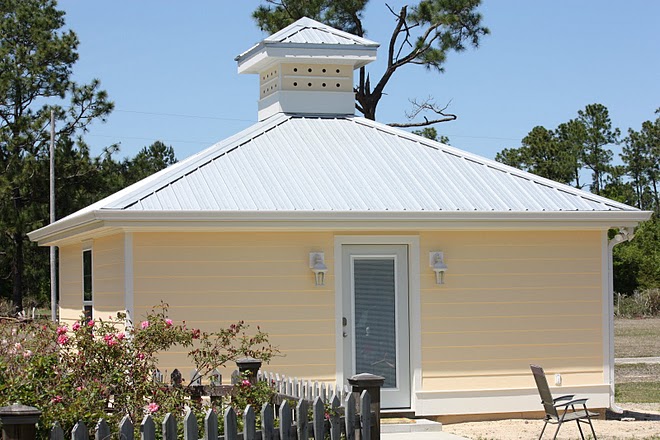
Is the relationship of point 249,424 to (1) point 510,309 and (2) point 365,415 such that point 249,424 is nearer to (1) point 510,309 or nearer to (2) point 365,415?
(2) point 365,415

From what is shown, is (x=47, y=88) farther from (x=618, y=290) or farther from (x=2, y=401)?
(x=2, y=401)

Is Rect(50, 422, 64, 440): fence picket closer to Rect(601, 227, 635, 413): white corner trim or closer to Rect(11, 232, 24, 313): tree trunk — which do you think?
Rect(601, 227, 635, 413): white corner trim

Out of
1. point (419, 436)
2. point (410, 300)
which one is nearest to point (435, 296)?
point (410, 300)

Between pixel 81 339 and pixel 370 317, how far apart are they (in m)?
5.76

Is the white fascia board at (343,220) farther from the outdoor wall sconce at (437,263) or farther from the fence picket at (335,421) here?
the fence picket at (335,421)

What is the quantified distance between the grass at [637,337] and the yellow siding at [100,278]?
1340cm

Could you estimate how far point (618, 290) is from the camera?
1802 inches

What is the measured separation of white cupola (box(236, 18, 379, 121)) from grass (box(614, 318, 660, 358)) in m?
11.8

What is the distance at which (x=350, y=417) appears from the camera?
323 inches

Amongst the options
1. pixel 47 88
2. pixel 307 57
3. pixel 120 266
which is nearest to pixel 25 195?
pixel 47 88

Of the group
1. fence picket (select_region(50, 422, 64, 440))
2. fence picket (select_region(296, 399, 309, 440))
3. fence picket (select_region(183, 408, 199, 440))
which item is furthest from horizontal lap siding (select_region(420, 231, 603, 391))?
fence picket (select_region(50, 422, 64, 440))

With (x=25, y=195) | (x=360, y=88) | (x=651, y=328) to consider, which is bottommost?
(x=651, y=328)

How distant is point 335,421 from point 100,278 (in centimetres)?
691

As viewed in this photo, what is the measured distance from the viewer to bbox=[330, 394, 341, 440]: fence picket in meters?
7.97
